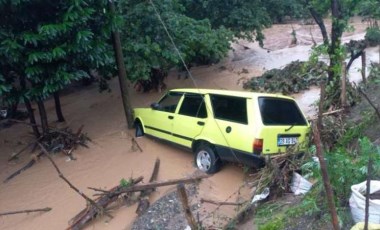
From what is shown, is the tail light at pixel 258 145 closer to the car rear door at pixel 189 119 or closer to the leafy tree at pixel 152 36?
the car rear door at pixel 189 119

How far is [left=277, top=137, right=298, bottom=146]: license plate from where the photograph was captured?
23.9ft

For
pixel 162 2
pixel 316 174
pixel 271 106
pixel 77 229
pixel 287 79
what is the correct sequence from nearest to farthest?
pixel 316 174 < pixel 77 229 < pixel 271 106 < pixel 162 2 < pixel 287 79

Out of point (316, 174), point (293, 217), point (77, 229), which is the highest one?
point (316, 174)

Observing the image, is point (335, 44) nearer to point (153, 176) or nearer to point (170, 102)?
point (170, 102)

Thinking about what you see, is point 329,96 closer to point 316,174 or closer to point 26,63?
point 316,174

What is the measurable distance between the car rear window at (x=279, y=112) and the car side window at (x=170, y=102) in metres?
2.21

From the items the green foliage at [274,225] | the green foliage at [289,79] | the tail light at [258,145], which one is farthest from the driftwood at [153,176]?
the green foliage at [289,79]

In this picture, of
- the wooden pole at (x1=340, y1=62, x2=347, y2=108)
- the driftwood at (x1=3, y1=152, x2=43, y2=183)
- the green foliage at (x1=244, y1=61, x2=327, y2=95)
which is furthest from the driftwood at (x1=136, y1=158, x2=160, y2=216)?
the green foliage at (x1=244, y1=61, x2=327, y2=95)

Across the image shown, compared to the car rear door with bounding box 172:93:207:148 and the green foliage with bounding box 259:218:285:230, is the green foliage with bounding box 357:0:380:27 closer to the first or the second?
the car rear door with bounding box 172:93:207:148

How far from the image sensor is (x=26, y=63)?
8367 millimetres

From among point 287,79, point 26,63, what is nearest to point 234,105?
point 26,63

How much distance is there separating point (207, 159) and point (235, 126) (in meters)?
1.04

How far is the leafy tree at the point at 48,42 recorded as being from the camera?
8.05 metres

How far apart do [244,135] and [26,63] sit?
4.49 m
